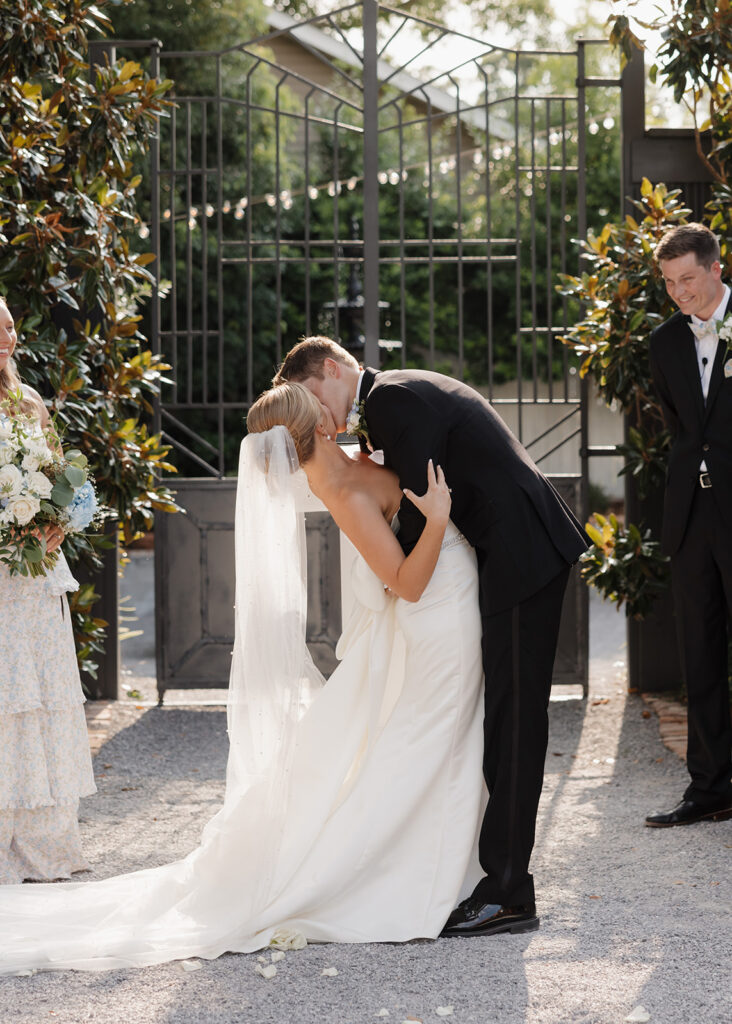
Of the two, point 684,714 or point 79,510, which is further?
point 684,714

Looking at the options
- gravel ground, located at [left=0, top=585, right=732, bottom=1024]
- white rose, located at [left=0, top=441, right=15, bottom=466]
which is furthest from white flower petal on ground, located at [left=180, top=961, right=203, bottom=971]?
white rose, located at [left=0, top=441, right=15, bottom=466]

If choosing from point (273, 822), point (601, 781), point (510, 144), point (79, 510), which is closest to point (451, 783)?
point (273, 822)

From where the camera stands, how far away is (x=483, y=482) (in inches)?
135

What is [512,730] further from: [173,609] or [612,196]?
[612,196]

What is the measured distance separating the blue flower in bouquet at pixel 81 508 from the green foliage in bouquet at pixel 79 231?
3.07 feet

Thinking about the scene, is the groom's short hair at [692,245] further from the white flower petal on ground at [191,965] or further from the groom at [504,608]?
the white flower petal on ground at [191,965]

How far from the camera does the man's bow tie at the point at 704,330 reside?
173 inches

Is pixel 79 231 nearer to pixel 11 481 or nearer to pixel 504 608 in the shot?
pixel 11 481

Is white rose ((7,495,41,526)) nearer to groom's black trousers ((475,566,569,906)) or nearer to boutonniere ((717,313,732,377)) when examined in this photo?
groom's black trousers ((475,566,569,906))

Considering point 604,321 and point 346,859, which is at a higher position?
point 604,321

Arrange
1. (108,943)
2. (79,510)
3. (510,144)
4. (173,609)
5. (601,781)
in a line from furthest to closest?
(510,144)
(173,609)
(601,781)
(79,510)
(108,943)

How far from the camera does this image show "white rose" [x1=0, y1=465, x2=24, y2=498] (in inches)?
145

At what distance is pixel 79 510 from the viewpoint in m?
3.91

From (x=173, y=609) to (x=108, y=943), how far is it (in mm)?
3286
